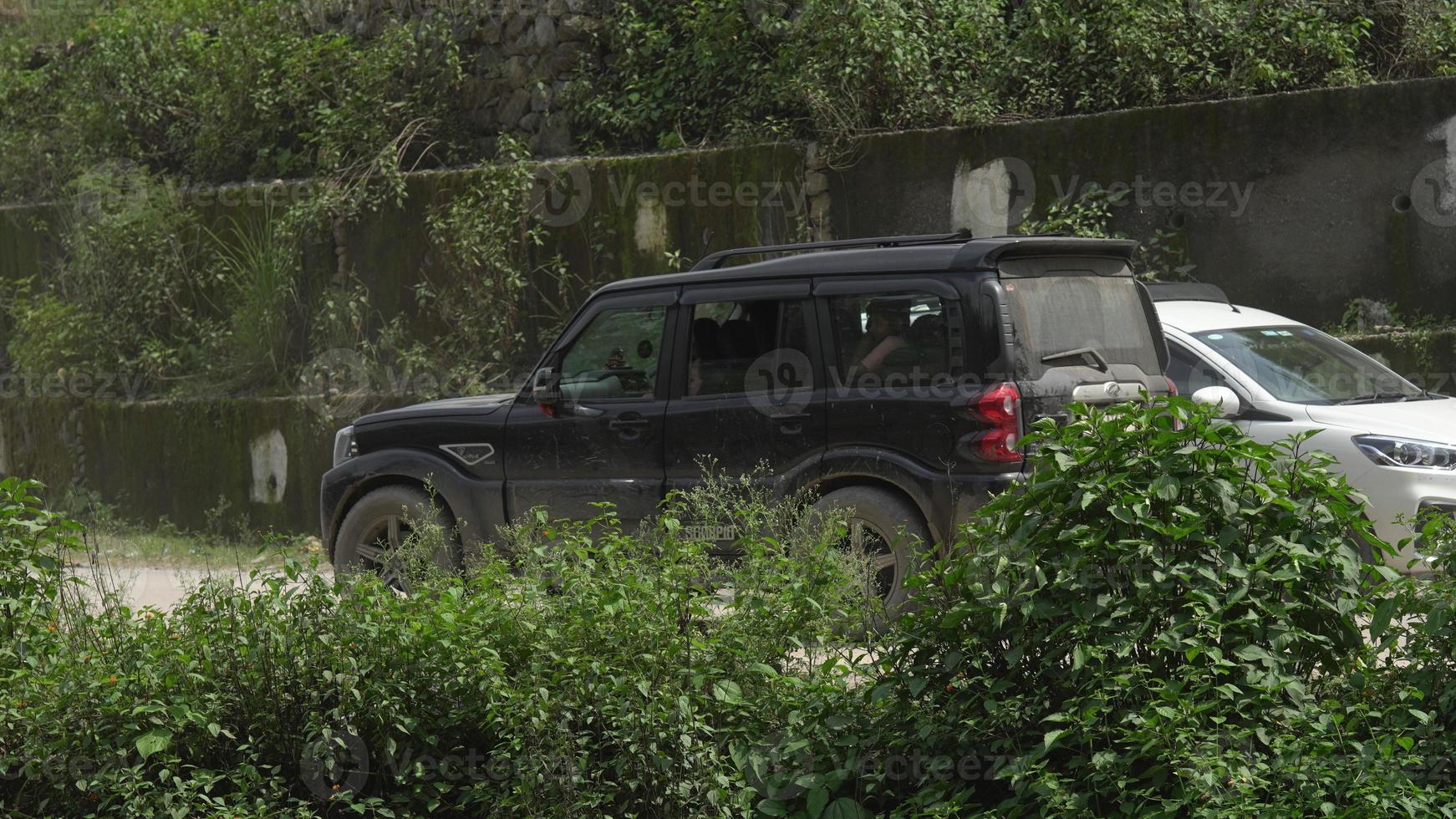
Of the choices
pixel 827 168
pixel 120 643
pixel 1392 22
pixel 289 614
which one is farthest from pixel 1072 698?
pixel 1392 22

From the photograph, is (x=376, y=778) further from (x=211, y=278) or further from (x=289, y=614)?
(x=211, y=278)

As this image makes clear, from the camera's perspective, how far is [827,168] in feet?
38.8

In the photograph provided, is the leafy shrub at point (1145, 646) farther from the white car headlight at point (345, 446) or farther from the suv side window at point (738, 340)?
the white car headlight at point (345, 446)

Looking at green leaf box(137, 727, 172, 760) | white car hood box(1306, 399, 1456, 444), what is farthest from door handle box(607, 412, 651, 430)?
white car hood box(1306, 399, 1456, 444)

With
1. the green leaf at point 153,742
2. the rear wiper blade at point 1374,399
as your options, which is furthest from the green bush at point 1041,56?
the green leaf at point 153,742

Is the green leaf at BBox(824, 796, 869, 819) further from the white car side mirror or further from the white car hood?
the white car hood

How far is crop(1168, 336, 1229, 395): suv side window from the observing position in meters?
8.81

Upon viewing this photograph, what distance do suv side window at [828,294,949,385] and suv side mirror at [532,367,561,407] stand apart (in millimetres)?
1653

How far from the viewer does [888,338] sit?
729cm

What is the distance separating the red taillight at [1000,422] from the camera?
6793 millimetres
